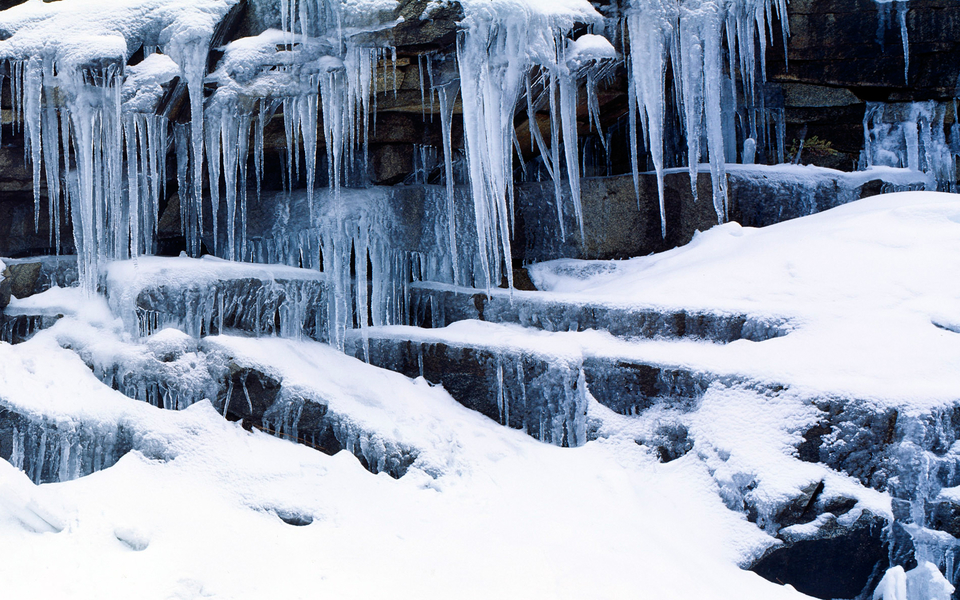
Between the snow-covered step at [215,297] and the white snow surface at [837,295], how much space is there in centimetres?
280

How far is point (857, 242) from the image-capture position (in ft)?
24.6

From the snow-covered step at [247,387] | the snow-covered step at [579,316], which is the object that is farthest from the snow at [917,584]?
the snow-covered step at [247,387]

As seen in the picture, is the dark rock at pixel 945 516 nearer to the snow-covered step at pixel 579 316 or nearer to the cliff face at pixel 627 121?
the snow-covered step at pixel 579 316

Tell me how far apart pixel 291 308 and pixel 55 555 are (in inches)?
164

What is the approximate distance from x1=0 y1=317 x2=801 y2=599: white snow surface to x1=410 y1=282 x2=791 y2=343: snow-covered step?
45.8 inches

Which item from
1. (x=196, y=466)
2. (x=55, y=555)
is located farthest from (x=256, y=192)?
(x=55, y=555)

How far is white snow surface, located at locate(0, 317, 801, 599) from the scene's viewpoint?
4.56 metres

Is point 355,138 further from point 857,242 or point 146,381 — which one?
point 857,242

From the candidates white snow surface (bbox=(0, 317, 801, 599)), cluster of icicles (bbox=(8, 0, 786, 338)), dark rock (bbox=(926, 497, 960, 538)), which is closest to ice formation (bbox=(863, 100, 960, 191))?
cluster of icicles (bbox=(8, 0, 786, 338))

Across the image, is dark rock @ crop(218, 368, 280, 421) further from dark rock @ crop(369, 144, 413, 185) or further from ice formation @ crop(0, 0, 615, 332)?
dark rock @ crop(369, 144, 413, 185)

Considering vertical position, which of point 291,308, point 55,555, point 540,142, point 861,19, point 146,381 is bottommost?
point 55,555

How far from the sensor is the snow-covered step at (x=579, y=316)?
265 inches

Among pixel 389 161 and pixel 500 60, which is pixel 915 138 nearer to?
pixel 500 60

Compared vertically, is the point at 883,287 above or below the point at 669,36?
below
